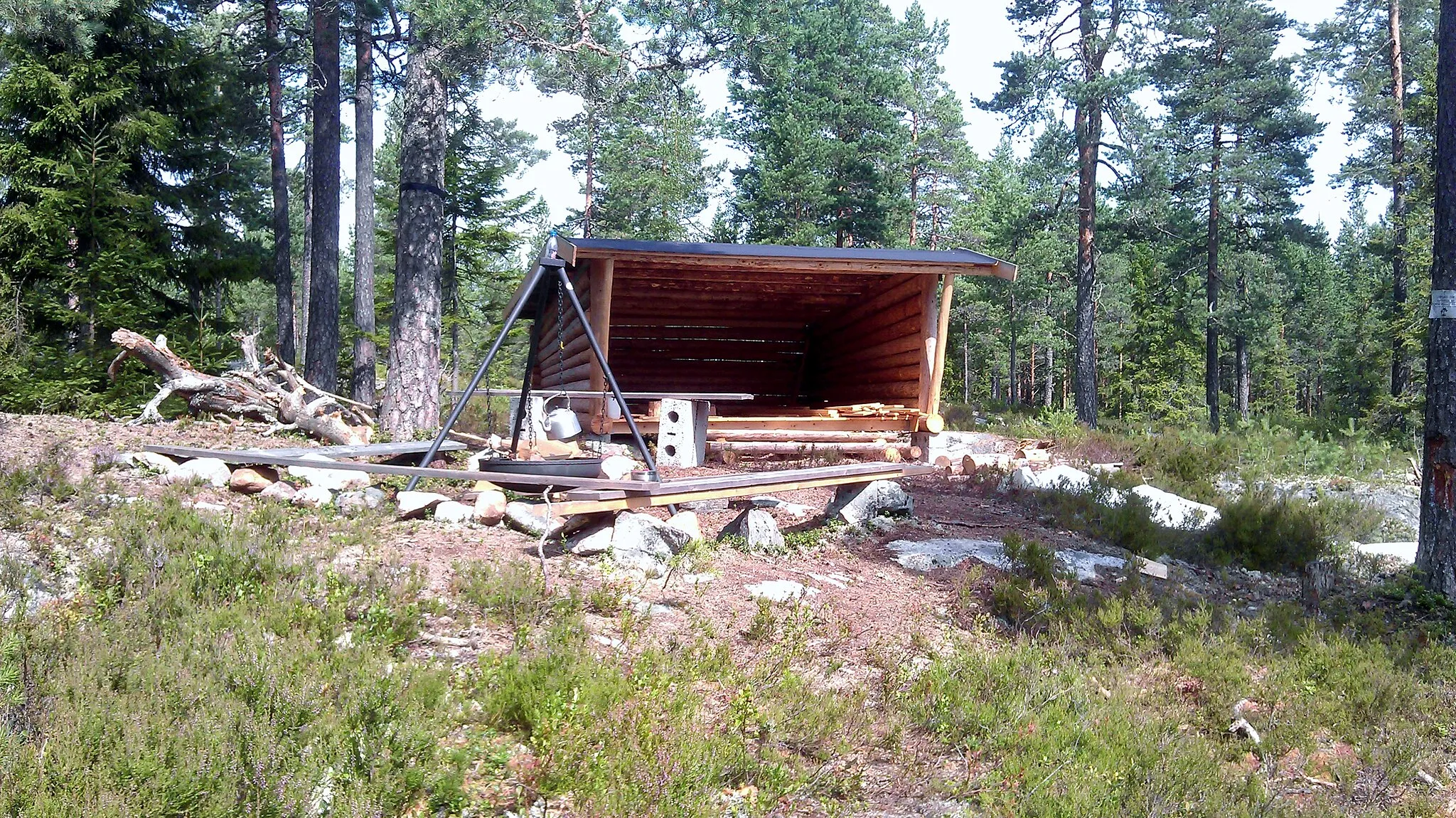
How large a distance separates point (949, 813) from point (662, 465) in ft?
20.6

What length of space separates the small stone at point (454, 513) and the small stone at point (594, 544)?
918 mm

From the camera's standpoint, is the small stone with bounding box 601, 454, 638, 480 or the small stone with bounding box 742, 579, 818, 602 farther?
the small stone with bounding box 601, 454, 638, 480

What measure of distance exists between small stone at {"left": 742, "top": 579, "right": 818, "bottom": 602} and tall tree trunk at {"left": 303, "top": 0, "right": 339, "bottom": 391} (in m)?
11.6

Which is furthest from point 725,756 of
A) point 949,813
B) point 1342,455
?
point 1342,455

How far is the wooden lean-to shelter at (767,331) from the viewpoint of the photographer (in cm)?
978

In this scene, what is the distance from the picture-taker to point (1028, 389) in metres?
48.9

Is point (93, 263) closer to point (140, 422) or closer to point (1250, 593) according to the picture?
point (140, 422)

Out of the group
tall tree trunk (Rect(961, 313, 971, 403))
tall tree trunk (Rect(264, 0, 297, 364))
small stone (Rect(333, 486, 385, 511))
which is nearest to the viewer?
small stone (Rect(333, 486, 385, 511))

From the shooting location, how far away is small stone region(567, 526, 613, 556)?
5.54 meters

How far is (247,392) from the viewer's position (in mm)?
10359

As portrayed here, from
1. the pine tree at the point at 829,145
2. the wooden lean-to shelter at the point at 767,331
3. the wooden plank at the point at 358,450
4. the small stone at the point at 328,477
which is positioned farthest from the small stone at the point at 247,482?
the pine tree at the point at 829,145

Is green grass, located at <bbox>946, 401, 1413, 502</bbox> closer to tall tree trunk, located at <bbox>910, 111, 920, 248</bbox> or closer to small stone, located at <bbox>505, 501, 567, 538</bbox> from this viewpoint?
small stone, located at <bbox>505, 501, 567, 538</bbox>

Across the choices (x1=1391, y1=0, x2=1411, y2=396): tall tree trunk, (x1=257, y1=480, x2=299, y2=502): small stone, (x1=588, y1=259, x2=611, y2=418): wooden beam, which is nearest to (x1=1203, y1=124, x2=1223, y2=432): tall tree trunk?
(x1=1391, y1=0, x2=1411, y2=396): tall tree trunk

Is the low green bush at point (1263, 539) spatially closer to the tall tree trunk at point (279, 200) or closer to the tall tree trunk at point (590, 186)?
the tall tree trunk at point (279, 200)
